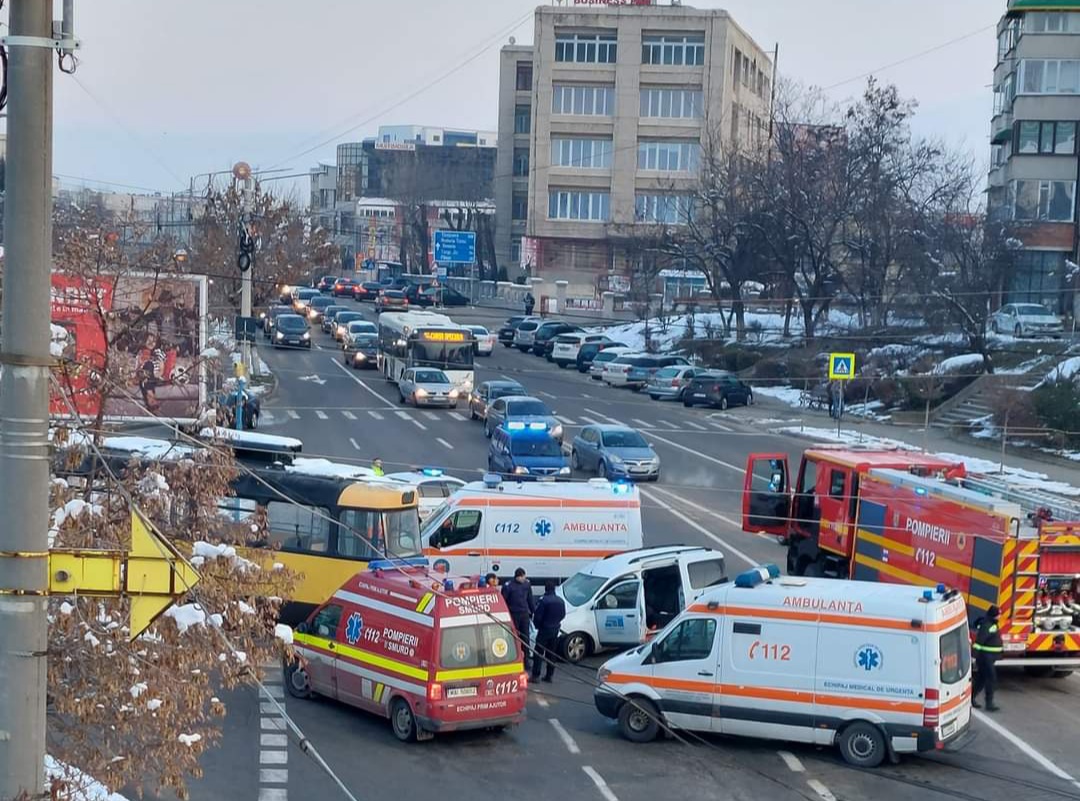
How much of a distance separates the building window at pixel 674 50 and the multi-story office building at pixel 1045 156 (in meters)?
29.3

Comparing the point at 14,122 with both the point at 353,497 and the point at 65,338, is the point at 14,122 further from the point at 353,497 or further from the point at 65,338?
the point at 353,497

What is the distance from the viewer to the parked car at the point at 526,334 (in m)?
74.5

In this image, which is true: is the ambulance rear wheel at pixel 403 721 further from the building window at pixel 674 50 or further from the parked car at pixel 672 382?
the building window at pixel 674 50

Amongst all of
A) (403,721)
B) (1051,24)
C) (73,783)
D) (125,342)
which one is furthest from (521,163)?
(73,783)

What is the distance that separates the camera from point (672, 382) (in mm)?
57312

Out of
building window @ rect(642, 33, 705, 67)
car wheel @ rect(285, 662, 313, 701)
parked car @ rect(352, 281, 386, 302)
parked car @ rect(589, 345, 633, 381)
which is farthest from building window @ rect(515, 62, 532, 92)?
car wheel @ rect(285, 662, 313, 701)

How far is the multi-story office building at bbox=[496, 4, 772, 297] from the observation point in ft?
294

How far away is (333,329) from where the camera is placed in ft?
252

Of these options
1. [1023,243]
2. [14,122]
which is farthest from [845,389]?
[14,122]

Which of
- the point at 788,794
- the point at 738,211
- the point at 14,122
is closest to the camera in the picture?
the point at 14,122

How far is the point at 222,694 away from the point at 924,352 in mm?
42684

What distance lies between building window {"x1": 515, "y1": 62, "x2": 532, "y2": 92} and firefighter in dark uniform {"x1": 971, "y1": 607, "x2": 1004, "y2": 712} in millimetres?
100433

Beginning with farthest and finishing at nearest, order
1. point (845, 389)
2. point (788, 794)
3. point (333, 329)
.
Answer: point (333, 329) → point (845, 389) → point (788, 794)

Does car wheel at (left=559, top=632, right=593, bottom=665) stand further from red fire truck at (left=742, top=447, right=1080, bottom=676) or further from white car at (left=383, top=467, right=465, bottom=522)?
white car at (left=383, top=467, right=465, bottom=522)
